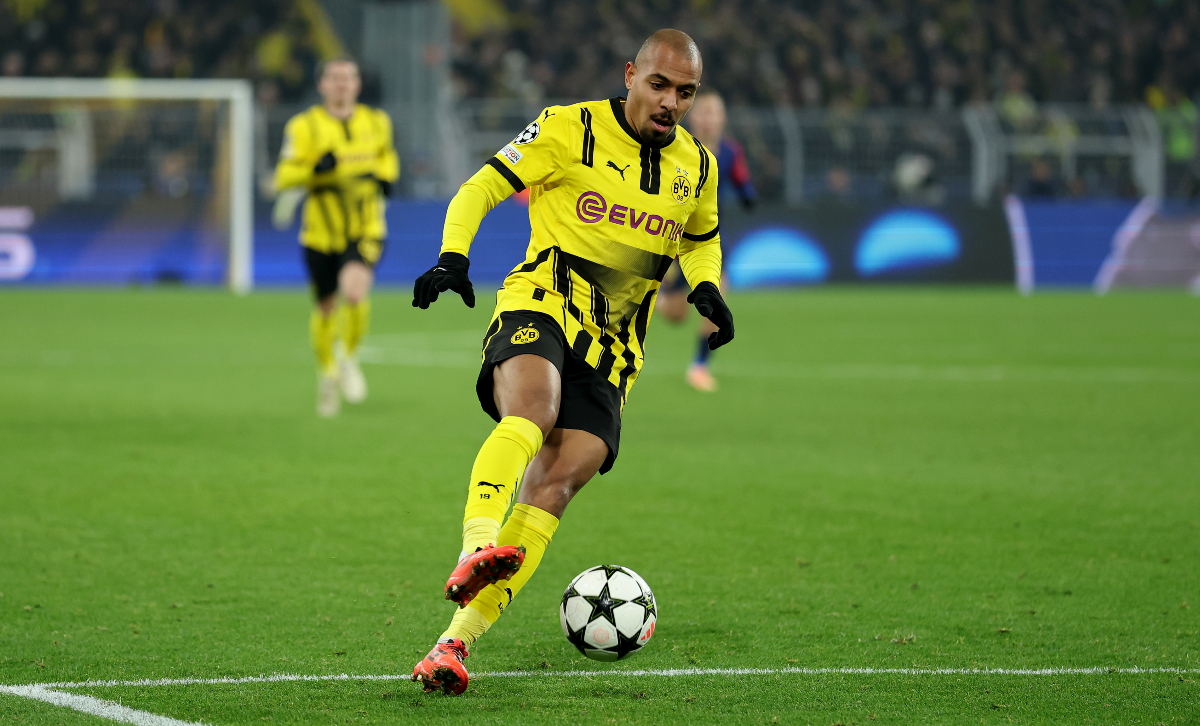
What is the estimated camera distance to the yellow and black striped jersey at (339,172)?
10219mm

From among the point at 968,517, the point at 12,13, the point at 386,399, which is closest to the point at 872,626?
the point at 968,517

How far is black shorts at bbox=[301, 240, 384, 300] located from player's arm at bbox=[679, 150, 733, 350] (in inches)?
230

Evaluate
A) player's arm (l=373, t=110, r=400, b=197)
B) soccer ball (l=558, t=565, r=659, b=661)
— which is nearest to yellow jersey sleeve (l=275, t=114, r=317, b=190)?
player's arm (l=373, t=110, r=400, b=197)

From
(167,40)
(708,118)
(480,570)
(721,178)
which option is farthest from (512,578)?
(167,40)

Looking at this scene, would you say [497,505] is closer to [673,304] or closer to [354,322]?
[354,322]

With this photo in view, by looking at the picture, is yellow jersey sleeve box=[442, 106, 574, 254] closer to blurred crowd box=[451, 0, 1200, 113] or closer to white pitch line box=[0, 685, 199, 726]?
white pitch line box=[0, 685, 199, 726]

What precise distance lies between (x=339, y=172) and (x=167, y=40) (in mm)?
17708

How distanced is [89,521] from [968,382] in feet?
24.9

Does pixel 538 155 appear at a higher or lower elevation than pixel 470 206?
higher

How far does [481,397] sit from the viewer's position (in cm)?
429

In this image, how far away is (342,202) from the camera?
33.9 feet

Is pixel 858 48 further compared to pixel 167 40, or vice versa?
pixel 858 48

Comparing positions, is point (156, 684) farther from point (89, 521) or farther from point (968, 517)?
point (968, 517)

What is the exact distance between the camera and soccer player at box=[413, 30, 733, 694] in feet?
13.3
